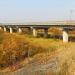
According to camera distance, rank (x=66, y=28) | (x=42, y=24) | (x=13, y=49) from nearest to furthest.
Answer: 1. (x=13, y=49)
2. (x=66, y=28)
3. (x=42, y=24)

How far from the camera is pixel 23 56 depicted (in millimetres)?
40625

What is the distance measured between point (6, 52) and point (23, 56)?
352cm

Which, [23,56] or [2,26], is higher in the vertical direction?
[23,56]

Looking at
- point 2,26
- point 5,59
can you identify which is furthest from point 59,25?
point 2,26

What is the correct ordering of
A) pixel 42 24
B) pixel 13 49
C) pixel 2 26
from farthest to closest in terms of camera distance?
pixel 2 26, pixel 42 24, pixel 13 49

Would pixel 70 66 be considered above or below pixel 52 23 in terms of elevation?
above

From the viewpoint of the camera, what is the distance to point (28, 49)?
43.7 m

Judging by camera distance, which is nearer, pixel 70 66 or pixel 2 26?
pixel 70 66

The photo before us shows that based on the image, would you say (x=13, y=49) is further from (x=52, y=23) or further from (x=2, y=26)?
(x=2, y=26)

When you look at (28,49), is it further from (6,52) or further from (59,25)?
(59,25)

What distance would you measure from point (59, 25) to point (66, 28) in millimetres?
3624

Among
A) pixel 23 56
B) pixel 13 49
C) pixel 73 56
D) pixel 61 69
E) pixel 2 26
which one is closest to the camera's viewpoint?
pixel 61 69

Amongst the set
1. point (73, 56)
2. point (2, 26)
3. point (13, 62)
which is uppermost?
point (73, 56)

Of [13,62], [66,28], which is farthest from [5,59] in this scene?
[66,28]
